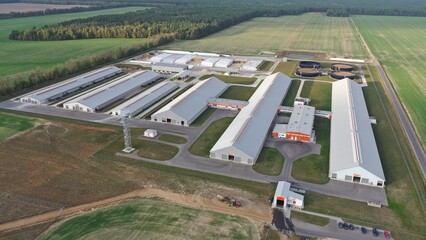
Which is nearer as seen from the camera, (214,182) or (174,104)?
(214,182)

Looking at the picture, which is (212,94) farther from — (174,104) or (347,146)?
(347,146)

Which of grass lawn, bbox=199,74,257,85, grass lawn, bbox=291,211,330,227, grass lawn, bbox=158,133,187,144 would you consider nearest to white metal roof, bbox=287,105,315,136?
grass lawn, bbox=158,133,187,144

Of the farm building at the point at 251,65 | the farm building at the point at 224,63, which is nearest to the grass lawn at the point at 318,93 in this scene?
the farm building at the point at 251,65

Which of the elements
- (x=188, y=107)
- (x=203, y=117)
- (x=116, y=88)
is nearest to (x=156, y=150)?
(x=188, y=107)

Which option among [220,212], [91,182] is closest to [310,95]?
[220,212]

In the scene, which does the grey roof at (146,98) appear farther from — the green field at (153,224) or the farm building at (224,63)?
the green field at (153,224)

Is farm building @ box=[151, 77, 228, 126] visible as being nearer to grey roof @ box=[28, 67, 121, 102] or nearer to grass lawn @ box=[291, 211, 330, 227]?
grey roof @ box=[28, 67, 121, 102]
